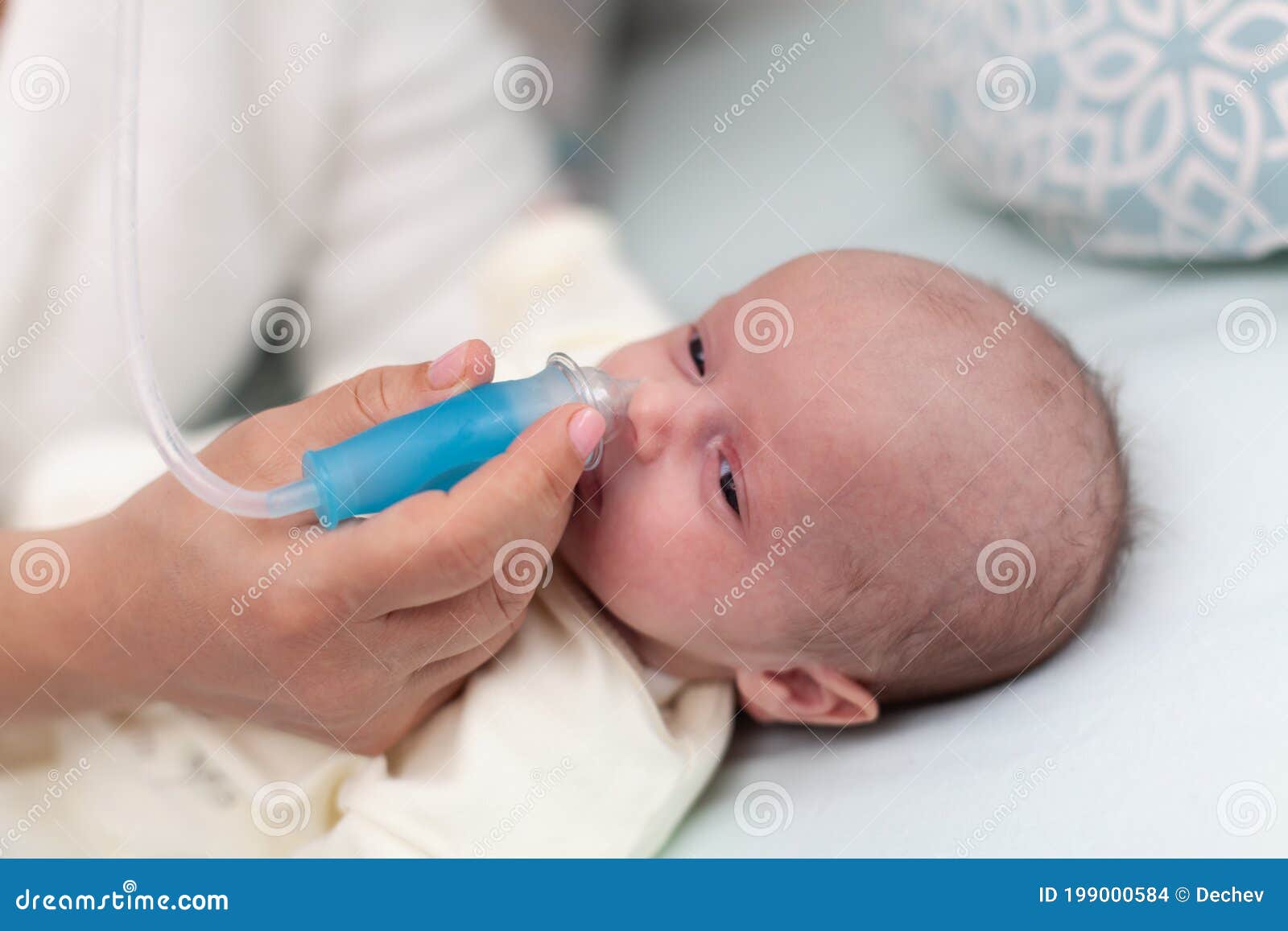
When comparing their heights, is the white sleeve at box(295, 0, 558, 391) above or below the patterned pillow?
below

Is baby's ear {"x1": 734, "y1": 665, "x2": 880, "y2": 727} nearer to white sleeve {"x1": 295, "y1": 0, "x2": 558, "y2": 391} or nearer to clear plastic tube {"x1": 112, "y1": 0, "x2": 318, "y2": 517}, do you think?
clear plastic tube {"x1": 112, "y1": 0, "x2": 318, "y2": 517}

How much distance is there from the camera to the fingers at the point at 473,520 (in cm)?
101

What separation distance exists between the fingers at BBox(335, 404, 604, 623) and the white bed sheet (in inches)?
19.4

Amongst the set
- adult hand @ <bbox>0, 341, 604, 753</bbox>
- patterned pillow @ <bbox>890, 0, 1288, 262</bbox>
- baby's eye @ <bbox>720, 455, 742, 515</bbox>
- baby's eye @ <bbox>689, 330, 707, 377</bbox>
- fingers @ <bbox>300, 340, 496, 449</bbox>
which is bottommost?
adult hand @ <bbox>0, 341, 604, 753</bbox>

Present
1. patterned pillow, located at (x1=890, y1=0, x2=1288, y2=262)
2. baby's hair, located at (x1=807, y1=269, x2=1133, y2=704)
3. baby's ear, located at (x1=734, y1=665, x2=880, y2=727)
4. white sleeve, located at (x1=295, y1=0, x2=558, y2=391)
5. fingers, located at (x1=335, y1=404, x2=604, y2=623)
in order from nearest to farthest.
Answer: fingers, located at (x1=335, y1=404, x2=604, y2=623) → baby's hair, located at (x1=807, y1=269, x2=1133, y2=704) → baby's ear, located at (x1=734, y1=665, x2=880, y2=727) → patterned pillow, located at (x1=890, y1=0, x2=1288, y2=262) → white sleeve, located at (x1=295, y1=0, x2=558, y2=391)

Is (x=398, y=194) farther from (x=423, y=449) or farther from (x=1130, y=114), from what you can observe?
(x=1130, y=114)

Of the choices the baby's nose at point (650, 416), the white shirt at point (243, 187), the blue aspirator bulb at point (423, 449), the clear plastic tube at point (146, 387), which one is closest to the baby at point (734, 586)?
the baby's nose at point (650, 416)

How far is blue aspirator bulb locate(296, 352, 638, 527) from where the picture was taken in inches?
40.5

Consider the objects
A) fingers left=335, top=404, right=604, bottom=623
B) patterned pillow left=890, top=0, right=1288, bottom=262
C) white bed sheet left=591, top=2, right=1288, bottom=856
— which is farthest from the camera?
patterned pillow left=890, top=0, right=1288, bottom=262

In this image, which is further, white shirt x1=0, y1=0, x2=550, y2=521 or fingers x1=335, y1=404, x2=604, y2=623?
white shirt x1=0, y1=0, x2=550, y2=521

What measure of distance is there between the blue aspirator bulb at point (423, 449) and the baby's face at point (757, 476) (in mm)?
147

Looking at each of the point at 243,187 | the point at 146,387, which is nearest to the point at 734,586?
the point at 146,387

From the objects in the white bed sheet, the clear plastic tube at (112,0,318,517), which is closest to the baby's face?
the white bed sheet
